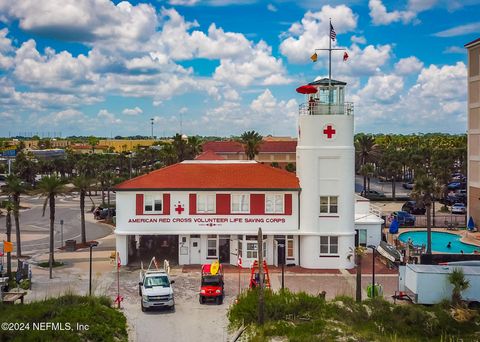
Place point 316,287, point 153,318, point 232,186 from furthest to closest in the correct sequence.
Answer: point 232,186, point 316,287, point 153,318

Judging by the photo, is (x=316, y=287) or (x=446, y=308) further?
(x=316, y=287)

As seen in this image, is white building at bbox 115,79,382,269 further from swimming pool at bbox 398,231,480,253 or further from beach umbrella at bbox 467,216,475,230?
beach umbrella at bbox 467,216,475,230

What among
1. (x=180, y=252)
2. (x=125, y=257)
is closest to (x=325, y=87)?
(x=180, y=252)

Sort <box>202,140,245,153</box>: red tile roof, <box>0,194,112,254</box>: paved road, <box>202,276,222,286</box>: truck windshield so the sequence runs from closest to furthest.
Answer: <box>202,276,222,286</box>: truck windshield → <box>0,194,112,254</box>: paved road → <box>202,140,245,153</box>: red tile roof

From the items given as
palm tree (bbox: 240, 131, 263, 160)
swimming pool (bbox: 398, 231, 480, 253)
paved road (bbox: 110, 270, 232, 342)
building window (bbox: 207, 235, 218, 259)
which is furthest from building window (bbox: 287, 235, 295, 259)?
palm tree (bbox: 240, 131, 263, 160)

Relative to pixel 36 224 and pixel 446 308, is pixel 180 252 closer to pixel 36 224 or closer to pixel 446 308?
pixel 446 308
